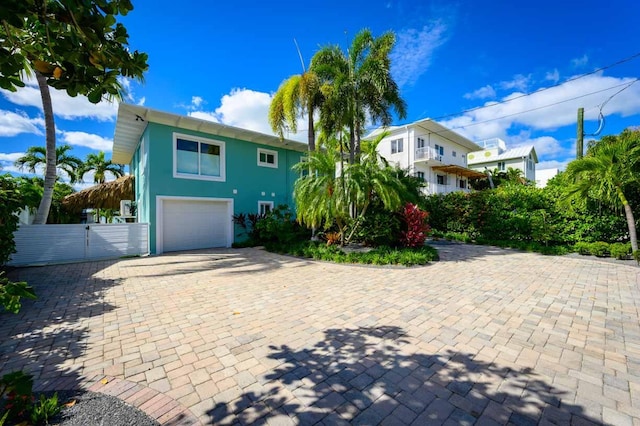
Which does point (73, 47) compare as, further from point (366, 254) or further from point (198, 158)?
point (198, 158)

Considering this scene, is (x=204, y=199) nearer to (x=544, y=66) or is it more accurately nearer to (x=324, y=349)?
(x=324, y=349)

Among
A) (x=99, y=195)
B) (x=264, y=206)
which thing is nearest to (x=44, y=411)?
(x=264, y=206)

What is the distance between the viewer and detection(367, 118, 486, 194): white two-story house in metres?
21.8

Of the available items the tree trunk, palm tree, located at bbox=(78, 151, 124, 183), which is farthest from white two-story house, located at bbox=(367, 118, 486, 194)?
palm tree, located at bbox=(78, 151, 124, 183)

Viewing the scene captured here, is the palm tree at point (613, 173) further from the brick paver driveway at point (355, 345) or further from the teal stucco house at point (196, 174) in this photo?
the teal stucco house at point (196, 174)

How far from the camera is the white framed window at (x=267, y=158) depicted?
13.4 metres

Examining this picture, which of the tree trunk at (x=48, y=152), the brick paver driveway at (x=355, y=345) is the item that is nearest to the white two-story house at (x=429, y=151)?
the brick paver driveway at (x=355, y=345)

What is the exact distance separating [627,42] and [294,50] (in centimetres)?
1182

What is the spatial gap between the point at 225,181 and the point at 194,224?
237 cm

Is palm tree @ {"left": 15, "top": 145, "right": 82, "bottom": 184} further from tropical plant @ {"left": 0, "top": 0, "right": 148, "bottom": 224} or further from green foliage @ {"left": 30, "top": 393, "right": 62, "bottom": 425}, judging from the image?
tropical plant @ {"left": 0, "top": 0, "right": 148, "bottom": 224}

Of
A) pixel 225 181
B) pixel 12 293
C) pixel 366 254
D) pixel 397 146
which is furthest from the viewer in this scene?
pixel 397 146

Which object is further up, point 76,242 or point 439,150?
point 439,150

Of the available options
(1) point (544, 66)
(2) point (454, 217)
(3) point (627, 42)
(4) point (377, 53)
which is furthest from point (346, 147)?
(3) point (627, 42)

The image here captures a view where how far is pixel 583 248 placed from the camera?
28.9 feet
